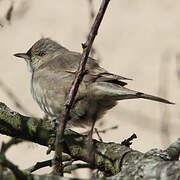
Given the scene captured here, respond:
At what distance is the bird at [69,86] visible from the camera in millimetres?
4909

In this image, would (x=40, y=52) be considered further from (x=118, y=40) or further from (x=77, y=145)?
(x=118, y=40)

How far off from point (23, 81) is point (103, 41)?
1.75 m

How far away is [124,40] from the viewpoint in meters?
11.9

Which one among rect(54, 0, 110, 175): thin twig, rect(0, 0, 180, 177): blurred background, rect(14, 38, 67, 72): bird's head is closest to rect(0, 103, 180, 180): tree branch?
rect(54, 0, 110, 175): thin twig

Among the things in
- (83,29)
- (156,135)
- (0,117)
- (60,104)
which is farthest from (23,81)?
(0,117)

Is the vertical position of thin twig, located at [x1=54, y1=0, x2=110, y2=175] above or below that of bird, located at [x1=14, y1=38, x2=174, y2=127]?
above

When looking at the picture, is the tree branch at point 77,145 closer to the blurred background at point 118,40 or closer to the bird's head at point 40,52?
the bird's head at point 40,52

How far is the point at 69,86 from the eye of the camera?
17.5 ft

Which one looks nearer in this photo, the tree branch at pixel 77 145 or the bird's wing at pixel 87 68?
the tree branch at pixel 77 145

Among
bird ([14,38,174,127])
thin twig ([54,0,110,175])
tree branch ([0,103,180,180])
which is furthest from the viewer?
bird ([14,38,174,127])

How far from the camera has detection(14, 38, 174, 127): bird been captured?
491 cm

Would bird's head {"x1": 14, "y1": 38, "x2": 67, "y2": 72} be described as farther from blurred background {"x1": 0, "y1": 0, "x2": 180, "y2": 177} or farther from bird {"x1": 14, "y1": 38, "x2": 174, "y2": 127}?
blurred background {"x1": 0, "y1": 0, "x2": 180, "y2": 177}

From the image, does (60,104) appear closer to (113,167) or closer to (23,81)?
(113,167)

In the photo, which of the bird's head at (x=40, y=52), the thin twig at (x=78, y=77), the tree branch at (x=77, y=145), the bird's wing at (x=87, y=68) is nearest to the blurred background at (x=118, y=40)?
the bird's head at (x=40, y=52)
